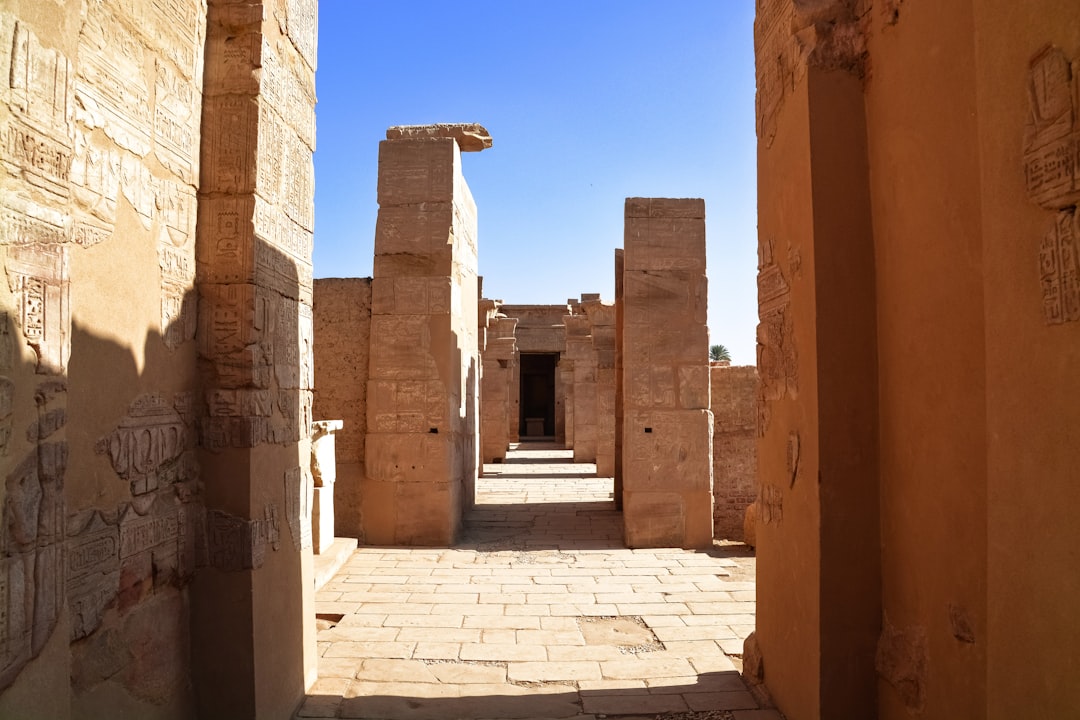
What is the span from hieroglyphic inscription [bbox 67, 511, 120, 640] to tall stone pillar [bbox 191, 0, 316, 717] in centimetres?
60

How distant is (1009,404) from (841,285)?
1323 mm

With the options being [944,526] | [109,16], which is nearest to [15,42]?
[109,16]

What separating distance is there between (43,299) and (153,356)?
3.39 ft

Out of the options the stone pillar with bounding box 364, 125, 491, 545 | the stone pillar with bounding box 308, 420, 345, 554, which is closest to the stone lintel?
the stone pillar with bounding box 364, 125, 491, 545

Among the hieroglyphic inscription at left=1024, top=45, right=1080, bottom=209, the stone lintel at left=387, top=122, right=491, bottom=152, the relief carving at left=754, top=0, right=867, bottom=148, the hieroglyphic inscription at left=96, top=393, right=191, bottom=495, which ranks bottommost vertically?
the hieroglyphic inscription at left=96, top=393, right=191, bottom=495

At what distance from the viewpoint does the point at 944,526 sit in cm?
257

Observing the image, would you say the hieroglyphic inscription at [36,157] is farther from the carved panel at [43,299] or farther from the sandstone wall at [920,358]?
the sandstone wall at [920,358]

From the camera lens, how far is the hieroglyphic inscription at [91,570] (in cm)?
244

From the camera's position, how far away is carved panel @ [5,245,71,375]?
1858 millimetres

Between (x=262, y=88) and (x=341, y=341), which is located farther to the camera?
(x=341, y=341)

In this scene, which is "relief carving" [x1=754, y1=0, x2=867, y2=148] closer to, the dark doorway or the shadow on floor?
the shadow on floor

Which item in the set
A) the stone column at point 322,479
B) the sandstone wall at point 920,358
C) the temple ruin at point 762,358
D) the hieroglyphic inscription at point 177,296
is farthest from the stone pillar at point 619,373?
the hieroglyphic inscription at point 177,296

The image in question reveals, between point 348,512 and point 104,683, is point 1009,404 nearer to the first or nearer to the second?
point 104,683

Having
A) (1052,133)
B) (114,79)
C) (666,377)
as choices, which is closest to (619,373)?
(666,377)
